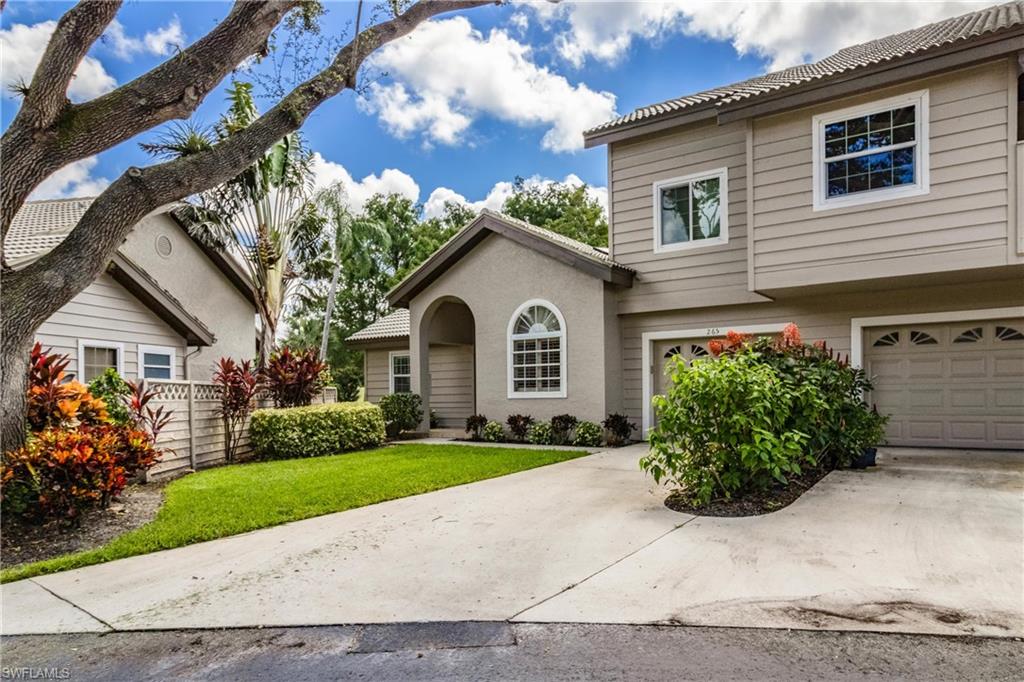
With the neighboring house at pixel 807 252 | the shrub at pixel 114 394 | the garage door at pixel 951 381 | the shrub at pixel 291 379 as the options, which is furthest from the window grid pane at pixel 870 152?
the shrub at pixel 114 394

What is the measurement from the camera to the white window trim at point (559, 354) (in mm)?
12281

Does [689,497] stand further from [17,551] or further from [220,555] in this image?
[17,551]

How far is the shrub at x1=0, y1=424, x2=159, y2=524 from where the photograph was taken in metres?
5.57

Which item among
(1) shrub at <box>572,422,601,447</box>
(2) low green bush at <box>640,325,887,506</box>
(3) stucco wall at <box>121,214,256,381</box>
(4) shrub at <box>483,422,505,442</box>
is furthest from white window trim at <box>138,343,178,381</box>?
(2) low green bush at <box>640,325,887,506</box>

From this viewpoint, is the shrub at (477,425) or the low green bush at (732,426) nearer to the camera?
the low green bush at (732,426)

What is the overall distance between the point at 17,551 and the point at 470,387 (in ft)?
39.5

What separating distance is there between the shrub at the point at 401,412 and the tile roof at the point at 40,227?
23.5 feet

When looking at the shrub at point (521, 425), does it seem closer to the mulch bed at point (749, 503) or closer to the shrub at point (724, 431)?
the mulch bed at point (749, 503)

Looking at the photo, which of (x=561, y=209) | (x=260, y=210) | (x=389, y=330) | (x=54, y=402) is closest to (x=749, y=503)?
(x=54, y=402)

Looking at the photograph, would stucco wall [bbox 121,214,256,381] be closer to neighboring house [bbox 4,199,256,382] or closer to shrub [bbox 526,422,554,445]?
A: neighboring house [bbox 4,199,256,382]

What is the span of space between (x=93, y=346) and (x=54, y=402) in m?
5.24

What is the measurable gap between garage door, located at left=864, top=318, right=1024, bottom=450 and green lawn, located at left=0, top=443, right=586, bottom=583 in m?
5.48
